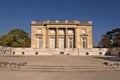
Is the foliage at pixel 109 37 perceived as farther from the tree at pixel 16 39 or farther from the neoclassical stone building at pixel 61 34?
the tree at pixel 16 39

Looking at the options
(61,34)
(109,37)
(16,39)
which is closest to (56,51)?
(61,34)

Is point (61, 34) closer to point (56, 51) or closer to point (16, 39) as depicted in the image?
point (56, 51)

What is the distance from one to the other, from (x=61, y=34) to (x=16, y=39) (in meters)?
16.4

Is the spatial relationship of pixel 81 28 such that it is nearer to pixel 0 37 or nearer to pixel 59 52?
pixel 59 52

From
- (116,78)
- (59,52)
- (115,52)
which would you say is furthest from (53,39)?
(116,78)

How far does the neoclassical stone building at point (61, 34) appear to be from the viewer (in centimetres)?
5800

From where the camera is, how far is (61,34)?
194ft

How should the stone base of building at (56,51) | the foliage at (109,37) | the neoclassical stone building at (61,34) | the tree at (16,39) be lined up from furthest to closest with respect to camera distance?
the foliage at (109,37), the tree at (16,39), the neoclassical stone building at (61,34), the stone base of building at (56,51)

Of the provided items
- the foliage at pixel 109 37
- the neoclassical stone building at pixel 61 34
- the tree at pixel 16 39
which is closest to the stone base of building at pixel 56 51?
the neoclassical stone building at pixel 61 34

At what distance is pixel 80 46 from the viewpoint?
5856 centimetres

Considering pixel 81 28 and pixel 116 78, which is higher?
pixel 81 28

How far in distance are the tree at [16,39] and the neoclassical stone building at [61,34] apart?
8107mm

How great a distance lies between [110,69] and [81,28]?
140 ft

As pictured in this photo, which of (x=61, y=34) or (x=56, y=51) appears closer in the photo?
(x=56, y=51)
